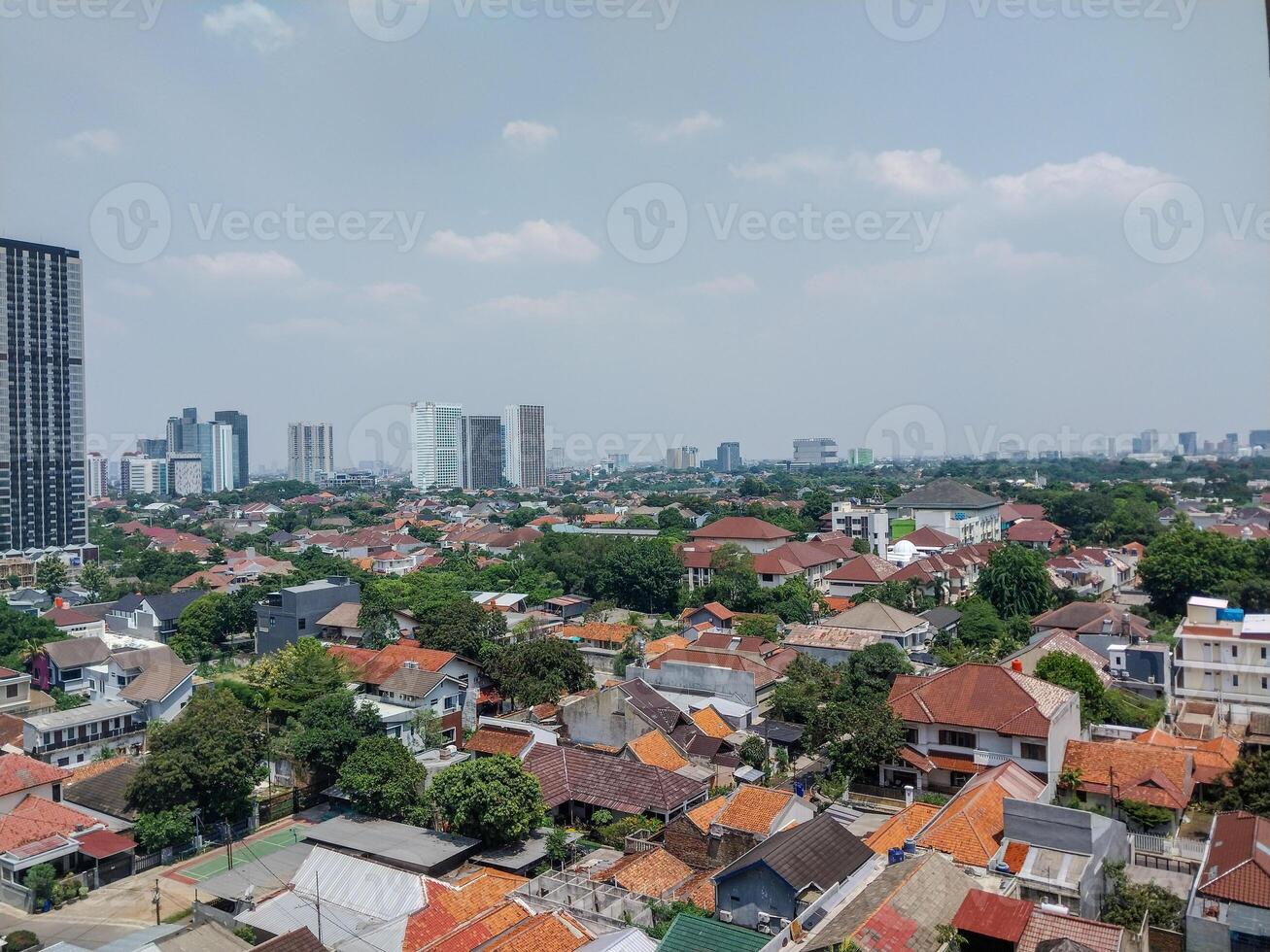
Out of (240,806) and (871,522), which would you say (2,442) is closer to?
(240,806)

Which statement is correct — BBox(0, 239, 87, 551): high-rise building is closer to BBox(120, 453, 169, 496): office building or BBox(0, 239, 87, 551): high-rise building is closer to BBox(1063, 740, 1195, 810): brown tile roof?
BBox(1063, 740, 1195, 810): brown tile roof

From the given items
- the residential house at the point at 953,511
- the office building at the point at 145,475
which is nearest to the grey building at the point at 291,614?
the residential house at the point at 953,511

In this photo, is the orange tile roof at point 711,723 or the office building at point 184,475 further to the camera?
the office building at point 184,475

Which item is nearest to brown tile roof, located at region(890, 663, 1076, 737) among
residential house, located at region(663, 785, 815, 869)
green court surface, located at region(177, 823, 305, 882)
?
residential house, located at region(663, 785, 815, 869)

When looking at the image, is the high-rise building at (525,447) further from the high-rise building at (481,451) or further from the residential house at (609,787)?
the residential house at (609,787)

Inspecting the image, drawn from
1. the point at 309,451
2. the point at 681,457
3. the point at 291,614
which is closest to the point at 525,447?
the point at 309,451

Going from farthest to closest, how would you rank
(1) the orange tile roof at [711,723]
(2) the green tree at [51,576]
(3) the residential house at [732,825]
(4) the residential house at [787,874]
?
(2) the green tree at [51,576] → (1) the orange tile roof at [711,723] → (3) the residential house at [732,825] → (4) the residential house at [787,874]
